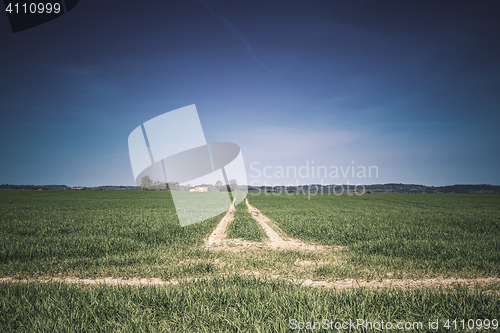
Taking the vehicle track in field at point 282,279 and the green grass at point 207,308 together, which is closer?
the green grass at point 207,308

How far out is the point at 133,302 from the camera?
3906 millimetres

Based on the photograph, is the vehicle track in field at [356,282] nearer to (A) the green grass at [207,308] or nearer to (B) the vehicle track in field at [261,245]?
(A) the green grass at [207,308]

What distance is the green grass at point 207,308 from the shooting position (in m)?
3.25

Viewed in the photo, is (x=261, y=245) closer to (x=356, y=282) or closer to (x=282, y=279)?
(x=282, y=279)

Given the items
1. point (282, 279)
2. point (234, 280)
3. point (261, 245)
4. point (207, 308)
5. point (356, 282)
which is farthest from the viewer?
point (261, 245)

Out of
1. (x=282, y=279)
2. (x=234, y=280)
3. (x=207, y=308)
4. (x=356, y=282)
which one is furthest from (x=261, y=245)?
(x=207, y=308)

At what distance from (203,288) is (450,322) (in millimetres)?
4061

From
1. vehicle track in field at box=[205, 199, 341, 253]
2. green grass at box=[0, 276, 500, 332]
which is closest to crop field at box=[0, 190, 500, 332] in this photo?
green grass at box=[0, 276, 500, 332]

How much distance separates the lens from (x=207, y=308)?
3.64 meters

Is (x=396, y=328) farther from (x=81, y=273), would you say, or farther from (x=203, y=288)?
(x=81, y=273)

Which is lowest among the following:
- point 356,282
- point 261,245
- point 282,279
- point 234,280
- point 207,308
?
→ point 261,245

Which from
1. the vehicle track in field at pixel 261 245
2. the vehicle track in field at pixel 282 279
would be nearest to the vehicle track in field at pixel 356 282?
the vehicle track in field at pixel 282 279

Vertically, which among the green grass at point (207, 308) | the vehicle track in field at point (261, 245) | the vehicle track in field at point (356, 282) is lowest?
the vehicle track in field at point (261, 245)

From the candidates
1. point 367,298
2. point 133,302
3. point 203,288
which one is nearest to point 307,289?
point 367,298
